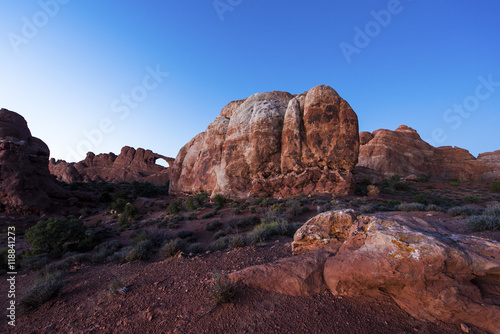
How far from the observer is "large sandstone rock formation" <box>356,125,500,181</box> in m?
37.2

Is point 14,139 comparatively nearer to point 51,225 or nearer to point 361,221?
point 51,225

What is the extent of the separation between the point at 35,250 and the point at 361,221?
12126 millimetres

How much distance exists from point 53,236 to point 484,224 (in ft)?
49.1

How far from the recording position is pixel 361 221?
Answer: 11.9ft

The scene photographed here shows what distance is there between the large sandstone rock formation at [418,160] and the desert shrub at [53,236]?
37277mm

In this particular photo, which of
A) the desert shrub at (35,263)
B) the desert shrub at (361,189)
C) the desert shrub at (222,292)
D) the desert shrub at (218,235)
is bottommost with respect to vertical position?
the desert shrub at (35,263)

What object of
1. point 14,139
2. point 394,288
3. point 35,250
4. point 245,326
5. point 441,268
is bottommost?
point 35,250

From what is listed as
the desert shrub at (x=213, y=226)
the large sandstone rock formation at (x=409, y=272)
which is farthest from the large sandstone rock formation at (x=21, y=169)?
the large sandstone rock formation at (x=409, y=272)

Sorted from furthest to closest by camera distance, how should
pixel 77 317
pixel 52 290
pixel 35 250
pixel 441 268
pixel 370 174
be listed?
pixel 370 174
pixel 35 250
pixel 52 290
pixel 77 317
pixel 441 268

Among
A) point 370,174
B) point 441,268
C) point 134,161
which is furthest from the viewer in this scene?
point 134,161

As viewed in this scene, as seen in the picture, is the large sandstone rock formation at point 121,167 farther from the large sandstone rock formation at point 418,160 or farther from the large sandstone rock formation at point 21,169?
the large sandstone rock formation at point 418,160

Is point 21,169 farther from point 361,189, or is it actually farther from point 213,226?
point 361,189

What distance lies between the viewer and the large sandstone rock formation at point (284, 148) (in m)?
17.0

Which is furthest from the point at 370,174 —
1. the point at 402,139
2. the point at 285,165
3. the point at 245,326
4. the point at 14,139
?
the point at 14,139
